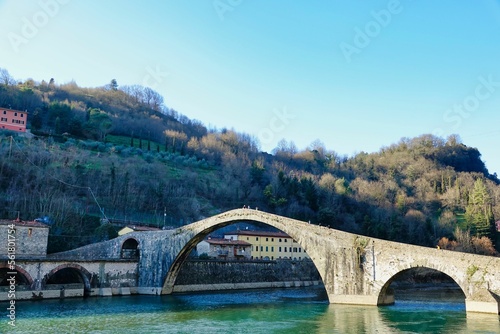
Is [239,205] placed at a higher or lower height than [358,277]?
higher

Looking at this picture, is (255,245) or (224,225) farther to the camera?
(255,245)

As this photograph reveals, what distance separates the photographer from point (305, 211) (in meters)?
70.2

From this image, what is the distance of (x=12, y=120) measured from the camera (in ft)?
216

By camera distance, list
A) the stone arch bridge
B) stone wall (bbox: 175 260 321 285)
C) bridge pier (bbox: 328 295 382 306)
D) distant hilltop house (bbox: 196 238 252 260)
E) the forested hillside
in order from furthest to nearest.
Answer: the forested hillside, distant hilltop house (bbox: 196 238 252 260), stone wall (bbox: 175 260 321 285), bridge pier (bbox: 328 295 382 306), the stone arch bridge

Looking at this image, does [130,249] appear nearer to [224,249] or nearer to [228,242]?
[224,249]

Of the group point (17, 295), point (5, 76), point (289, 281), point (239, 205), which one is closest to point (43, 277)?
point (17, 295)

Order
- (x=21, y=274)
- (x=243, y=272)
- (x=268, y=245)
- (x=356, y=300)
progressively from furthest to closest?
(x=268, y=245), (x=243, y=272), (x=21, y=274), (x=356, y=300)

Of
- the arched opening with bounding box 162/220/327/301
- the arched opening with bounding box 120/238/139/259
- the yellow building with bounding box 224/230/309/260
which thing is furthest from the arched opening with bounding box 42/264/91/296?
the yellow building with bounding box 224/230/309/260

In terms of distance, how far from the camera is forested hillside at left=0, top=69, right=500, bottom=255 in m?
51.1

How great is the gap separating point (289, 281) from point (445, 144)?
72.7 metres

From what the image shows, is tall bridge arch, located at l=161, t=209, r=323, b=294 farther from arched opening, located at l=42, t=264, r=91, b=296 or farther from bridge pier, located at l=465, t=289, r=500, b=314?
bridge pier, located at l=465, t=289, r=500, b=314

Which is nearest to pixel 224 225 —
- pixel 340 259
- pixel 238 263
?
pixel 340 259

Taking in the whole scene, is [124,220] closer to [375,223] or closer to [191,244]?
[191,244]

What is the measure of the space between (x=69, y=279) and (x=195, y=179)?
37.9 meters
